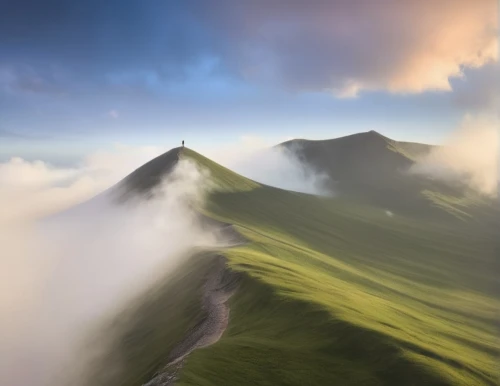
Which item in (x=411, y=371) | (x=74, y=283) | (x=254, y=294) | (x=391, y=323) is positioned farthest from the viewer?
(x=74, y=283)

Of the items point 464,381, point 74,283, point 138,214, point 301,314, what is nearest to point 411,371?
point 464,381

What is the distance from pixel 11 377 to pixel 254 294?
296ft

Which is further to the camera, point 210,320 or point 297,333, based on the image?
point 210,320

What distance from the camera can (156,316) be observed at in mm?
96812

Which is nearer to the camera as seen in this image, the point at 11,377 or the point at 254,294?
the point at 254,294

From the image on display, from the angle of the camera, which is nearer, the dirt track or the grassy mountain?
the grassy mountain

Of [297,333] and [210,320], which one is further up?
[297,333]

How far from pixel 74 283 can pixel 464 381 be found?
152 m

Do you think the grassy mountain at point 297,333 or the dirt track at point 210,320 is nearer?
the grassy mountain at point 297,333

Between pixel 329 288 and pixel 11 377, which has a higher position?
pixel 329 288

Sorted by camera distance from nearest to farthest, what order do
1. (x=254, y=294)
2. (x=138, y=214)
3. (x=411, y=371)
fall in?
1. (x=411, y=371)
2. (x=254, y=294)
3. (x=138, y=214)

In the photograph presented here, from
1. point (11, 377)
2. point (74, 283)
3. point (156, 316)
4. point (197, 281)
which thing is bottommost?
point (11, 377)

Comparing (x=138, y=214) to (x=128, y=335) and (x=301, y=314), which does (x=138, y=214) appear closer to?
(x=128, y=335)

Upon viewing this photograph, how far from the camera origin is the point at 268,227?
17838 cm
